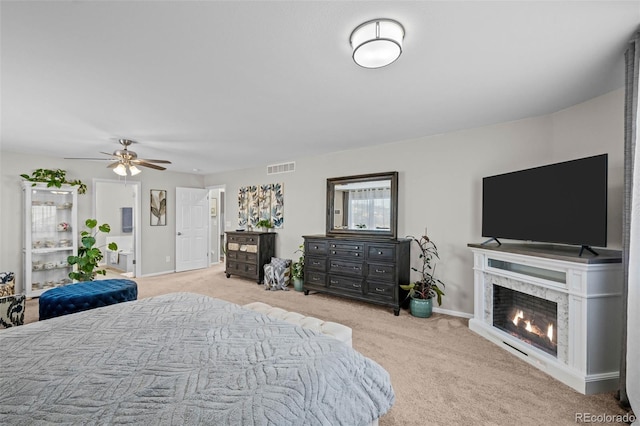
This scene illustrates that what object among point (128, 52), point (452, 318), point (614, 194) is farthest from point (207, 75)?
point (452, 318)

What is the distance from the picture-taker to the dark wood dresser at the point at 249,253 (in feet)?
18.2

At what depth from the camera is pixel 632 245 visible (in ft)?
5.67

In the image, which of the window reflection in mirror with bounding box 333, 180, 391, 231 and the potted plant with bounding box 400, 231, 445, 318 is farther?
the window reflection in mirror with bounding box 333, 180, 391, 231

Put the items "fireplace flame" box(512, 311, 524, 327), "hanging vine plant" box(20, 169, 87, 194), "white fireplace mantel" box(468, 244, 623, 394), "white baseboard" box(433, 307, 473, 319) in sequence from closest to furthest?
"white fireplace mantel" box(468, 244, 623, 394) → "fireplace flame" box(512, 311, 524, 327) → "white baseboard" box(433, 307, 473, 319) → "hanging vine plant" box(20, 169, 87, 194)

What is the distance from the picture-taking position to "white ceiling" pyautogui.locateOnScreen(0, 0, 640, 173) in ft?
4.94

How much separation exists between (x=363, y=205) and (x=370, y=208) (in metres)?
0.13

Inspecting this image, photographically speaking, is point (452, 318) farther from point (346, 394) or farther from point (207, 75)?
point (207, 75)

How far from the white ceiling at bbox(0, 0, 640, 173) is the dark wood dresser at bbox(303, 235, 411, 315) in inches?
63.7

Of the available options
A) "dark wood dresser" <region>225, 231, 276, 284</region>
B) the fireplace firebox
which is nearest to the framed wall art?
"dark wood dresser" <region>225, 231, 276, 284</region>

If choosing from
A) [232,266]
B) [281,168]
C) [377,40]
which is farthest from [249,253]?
[377,40]

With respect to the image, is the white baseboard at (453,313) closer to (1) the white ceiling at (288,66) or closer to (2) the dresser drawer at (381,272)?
(2) the dresser drawer at (381,272)

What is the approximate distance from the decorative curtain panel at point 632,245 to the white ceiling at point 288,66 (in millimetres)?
214
